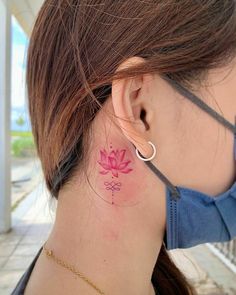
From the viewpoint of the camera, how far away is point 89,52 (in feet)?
2.25

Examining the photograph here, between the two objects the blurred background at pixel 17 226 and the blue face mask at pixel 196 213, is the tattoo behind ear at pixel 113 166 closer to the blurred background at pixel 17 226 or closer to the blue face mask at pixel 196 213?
the blue face mask at pixel 196 213

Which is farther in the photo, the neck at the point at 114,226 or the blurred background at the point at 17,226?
the blurred background at the point at 17,226

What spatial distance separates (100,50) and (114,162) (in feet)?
0.72

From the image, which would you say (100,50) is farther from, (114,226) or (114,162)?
(114,226)

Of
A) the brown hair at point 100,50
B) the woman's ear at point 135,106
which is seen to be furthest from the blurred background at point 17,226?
the woman's ear at point 135,106

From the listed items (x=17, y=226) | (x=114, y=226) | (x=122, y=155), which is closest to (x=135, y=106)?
(x=122, y=155)

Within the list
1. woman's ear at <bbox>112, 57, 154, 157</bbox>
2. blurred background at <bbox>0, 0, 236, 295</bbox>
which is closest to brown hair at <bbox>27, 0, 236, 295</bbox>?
woman's ear at <bbox>112, 57, 154, 157</bbox>

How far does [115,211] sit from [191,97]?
10.7 inches

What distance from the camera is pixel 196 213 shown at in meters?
0.75

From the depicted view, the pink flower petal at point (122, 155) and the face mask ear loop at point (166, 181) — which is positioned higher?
the pink flower petal at point (122, 155)

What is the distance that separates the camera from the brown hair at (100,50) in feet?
2.17

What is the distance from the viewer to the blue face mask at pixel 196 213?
72 centimetres

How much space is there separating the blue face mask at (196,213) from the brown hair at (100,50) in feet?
0.26

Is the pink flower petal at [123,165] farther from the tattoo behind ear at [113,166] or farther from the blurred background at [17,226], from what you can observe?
the blurred background at [17,226]
